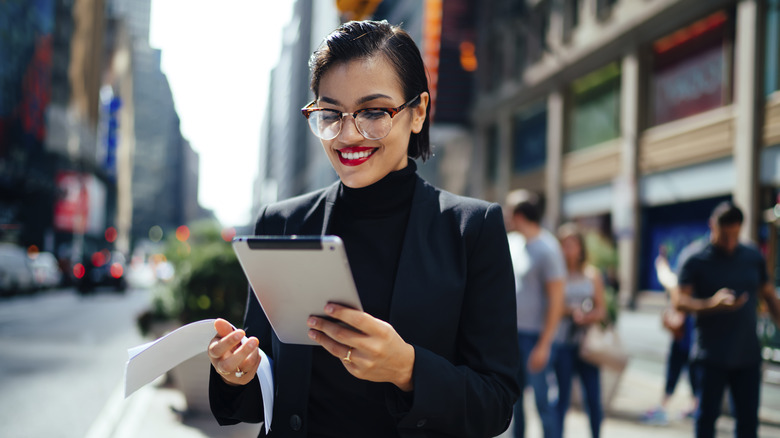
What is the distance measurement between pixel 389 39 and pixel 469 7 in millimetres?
26838

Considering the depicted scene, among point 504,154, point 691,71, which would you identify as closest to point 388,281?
point 691,71

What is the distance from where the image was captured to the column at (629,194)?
1653 centimetres

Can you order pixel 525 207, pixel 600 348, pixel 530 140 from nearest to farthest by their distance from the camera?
pixel 525 207
pixel 600 348
pixel 530 140

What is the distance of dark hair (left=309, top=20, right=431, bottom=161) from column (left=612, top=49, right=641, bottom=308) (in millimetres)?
15755

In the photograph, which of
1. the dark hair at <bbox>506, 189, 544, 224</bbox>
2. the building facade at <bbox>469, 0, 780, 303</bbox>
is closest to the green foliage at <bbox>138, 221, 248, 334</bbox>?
the dark hair at <bbox>506, 189, 544, 224</bbox>

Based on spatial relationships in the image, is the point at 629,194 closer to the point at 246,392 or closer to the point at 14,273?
the point at 246,392

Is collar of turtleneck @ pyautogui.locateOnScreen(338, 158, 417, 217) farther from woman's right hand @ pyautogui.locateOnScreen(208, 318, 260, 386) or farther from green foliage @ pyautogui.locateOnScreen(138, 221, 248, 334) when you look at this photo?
green foliage @ pyautogui.locateOnScreen(138, 221, 248, 334)

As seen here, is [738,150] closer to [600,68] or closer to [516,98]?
[600,68]

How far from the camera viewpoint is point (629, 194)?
16.6 meters

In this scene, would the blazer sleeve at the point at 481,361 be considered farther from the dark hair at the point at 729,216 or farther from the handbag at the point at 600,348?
the handbag at the point at 600,348

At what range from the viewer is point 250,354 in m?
1.55

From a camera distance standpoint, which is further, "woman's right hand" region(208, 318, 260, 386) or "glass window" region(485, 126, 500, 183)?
"glass window" region(485, 126, 500, 183)

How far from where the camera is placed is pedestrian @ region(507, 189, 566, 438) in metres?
5.62

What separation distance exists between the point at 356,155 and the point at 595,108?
18682 mm
